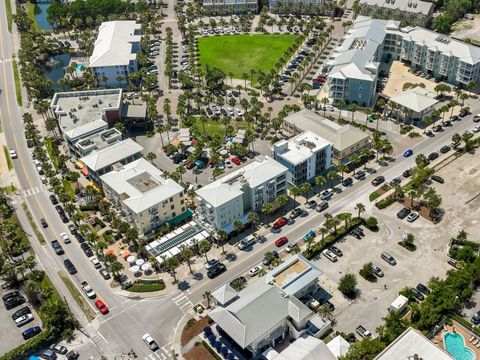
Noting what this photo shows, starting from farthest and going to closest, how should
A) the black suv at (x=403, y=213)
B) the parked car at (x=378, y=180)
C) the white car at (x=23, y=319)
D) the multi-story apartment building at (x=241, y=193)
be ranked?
the parked car at (x=378, y=180)
the black suv at (x=403, y=213)
the multi-story apartment building at (x=241, y=193)
the white car at (x=23, y=319)

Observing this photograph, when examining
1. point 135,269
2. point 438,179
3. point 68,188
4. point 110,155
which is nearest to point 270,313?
point 135,269

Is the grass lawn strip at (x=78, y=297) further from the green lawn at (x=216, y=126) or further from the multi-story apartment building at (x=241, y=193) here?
the green lawn at (x=216, y=126)

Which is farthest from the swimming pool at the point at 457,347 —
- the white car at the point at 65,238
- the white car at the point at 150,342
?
the white car at the point at 65,238

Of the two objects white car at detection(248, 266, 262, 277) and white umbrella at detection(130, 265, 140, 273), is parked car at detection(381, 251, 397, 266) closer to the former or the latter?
white car at detection(248, 266, 262, 277)

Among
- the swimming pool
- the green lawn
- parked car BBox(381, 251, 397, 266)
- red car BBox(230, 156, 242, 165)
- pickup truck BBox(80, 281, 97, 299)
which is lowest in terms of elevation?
the swimming pool

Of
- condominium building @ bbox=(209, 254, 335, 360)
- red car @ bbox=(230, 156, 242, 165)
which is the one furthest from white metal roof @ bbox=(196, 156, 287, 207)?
condominium building @ bbox=(209, 254, 335, 360)
